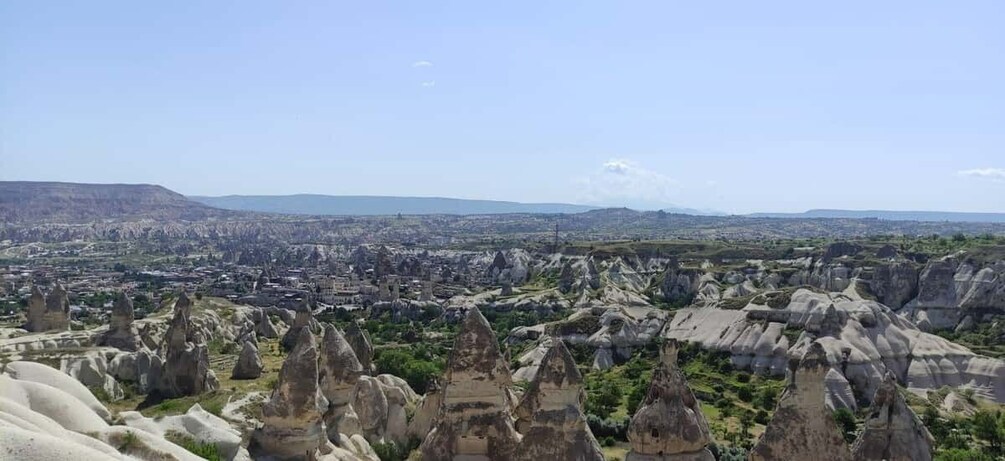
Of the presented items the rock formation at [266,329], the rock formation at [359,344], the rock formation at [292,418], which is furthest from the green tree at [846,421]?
the rock formation at [266,329]

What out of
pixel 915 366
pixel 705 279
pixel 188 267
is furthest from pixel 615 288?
pixel 188 267

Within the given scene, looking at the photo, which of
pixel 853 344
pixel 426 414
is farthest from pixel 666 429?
pixel 853 344

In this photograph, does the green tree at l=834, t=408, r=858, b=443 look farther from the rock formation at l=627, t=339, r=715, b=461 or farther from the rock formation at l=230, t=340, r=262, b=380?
the rock formation at l=627, t=339, r=715, b=461

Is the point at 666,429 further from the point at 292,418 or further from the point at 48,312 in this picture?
the point at 48,312

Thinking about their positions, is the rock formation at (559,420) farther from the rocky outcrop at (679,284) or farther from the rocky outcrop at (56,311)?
the rocky outcrop at (679,284)

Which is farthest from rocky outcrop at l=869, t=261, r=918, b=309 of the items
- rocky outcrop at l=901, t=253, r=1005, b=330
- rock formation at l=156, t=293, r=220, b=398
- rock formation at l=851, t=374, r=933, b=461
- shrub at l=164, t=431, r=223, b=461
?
shrub at l=164, t=431, r=223, b=461

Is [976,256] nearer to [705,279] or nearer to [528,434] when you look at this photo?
[705,279]
